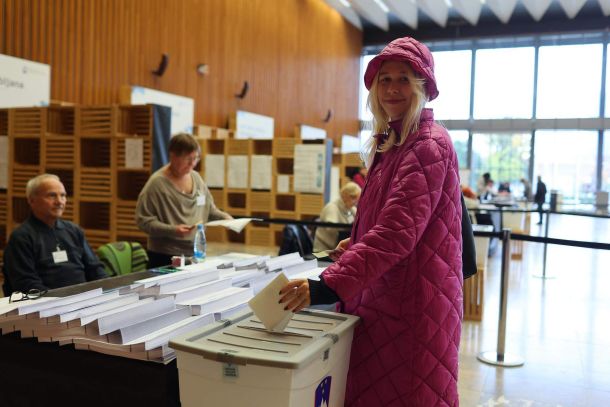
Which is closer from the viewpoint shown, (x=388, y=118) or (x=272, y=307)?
(x=272, y=307)

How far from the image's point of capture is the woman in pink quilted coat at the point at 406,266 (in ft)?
4.81

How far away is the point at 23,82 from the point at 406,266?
25.0 ft

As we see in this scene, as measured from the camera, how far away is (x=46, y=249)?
315 cm

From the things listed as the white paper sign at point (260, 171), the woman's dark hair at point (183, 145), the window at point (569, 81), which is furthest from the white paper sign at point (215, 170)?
the window at point (569, 81)

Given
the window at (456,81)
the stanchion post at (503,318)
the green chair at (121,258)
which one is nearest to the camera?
the green chair at (121,258)

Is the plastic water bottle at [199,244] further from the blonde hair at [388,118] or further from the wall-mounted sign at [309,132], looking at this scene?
the wall-mounted sign at [309,132]

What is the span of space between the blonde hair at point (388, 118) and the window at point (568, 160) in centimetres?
1977

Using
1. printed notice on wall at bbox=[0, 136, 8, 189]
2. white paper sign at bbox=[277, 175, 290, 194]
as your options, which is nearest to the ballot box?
printed notice on wall at bbox=[0, 136, 8, 189]

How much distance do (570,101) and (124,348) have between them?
2042 cm

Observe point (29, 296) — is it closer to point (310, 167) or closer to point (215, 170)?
point (310, 167)

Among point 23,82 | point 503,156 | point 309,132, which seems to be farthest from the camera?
point 503,156

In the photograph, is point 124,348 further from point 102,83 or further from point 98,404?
point 102,83

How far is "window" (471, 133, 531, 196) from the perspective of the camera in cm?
2003

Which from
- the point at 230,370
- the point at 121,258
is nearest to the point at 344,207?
the point at 121,258
